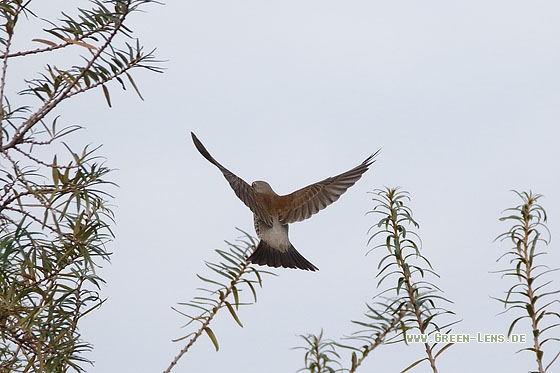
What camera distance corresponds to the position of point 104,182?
6.66 ft

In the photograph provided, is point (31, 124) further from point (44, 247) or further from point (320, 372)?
point (320, 372)

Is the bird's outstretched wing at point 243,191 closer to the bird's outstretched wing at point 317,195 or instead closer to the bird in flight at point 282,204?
the bird in flight at point 282,204

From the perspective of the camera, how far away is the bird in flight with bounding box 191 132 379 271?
5000mm

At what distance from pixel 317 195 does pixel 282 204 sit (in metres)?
0.31

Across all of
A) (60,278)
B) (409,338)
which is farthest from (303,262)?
(409,338)

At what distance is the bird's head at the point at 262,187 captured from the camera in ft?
19.2

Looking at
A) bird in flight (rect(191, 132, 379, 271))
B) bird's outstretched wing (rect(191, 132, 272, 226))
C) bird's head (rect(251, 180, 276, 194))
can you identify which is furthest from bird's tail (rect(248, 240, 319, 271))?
bird's head (rect(251, 180, 276, 194))

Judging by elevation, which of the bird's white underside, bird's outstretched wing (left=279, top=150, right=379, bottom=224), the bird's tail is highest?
bird's outstretched wing (left=279, top=150, right=379, bottom=224)

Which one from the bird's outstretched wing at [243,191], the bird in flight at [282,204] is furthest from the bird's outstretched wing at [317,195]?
the bird's outstretched wing at [243,191]

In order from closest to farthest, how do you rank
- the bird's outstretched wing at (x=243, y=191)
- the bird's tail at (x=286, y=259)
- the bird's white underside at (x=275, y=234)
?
the bird's tail at (x=286, y=259), the bird's outstretched wing at (x=243, y=191), the bird's white underside at (x=275, y=234)

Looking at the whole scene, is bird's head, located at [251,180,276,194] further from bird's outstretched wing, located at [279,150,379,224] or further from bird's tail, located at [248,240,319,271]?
bird's tail, located at [248,240,319,271]

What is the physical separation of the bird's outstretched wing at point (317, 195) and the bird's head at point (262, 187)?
20 cm

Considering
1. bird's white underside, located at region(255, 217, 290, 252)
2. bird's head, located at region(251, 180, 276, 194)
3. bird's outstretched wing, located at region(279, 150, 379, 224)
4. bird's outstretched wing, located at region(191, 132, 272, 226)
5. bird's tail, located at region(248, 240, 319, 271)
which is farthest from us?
bird's head, located at region(251, 180, 276, 194)

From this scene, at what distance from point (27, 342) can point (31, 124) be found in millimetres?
569
